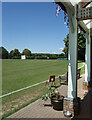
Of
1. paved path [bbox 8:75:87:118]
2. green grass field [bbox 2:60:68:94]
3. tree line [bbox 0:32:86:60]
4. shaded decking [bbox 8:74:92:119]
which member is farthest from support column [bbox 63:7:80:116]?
green grass field [bbox 2:60:68:94]

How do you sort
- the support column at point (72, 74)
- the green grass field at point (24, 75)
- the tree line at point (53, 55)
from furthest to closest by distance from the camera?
the tree line at point (53, 55)
the green grass field at point (24, 75)
the support column at point (72, 74)

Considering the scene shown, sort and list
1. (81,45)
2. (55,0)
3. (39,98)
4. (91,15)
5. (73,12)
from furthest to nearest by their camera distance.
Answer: (81,45) < (39,98) < (73,12) < (91,15) < (55,0)

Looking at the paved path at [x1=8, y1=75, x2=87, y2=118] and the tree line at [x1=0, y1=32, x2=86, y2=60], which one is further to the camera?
the tree line at [x1=0, y1=32, x2=86, y2=60]

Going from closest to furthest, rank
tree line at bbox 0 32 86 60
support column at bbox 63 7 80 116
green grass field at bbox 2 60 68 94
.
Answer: support column at bbox 63 7 80 116 < green grass field at bbox 2 60 68 94 < tree line at bbox 0 32 86 60

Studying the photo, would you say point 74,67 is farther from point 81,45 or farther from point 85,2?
point 81,45

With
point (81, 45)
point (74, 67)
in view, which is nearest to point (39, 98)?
point (74, 67)

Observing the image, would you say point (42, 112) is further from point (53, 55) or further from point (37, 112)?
point (53, 55)

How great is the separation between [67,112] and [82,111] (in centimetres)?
70

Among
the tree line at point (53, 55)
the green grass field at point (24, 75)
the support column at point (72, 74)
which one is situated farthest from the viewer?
the tree line at point (53, 55)

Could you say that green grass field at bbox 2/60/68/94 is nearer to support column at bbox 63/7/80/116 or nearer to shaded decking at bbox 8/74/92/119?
shaded decking at bbox 8/74/92/119

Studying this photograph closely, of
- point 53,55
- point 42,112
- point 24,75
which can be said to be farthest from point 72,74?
point 53,55

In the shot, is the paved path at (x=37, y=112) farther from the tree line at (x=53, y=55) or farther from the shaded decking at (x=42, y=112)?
the tree line at (x=53, y=55)

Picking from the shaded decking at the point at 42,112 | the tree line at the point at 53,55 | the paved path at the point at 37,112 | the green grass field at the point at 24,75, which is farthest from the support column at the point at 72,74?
the green grass field at the point at 24,75

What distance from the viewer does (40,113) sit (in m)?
4.64
